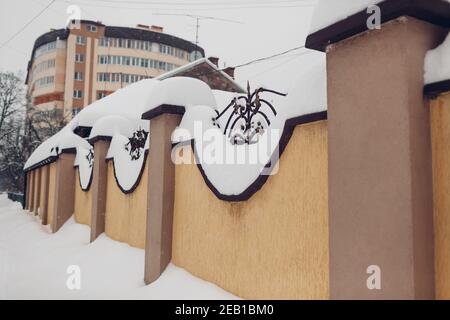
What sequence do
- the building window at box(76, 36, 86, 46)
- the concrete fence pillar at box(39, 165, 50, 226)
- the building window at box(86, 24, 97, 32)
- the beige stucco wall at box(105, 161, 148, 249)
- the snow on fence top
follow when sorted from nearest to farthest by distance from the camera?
the snow on fence top < the beige stucco wall at box(105, 161, 148, 249) < the concrete fence pillar at box(39, 165, 50, 226) < the building window at box(86, 24, 97, 32) < the building window at box(76, 36, 86, 46)

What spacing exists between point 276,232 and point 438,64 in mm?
1944

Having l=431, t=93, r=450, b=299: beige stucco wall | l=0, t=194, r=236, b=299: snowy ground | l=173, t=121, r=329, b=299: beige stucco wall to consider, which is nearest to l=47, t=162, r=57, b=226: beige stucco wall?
l=0, t=194, r=236, b=299: snowy ground

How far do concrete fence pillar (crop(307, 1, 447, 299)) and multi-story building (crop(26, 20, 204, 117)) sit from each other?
54693mm

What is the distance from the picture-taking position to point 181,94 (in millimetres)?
5809

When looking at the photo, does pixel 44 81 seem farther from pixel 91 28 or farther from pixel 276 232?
pixel 276 232

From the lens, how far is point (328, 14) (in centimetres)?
298

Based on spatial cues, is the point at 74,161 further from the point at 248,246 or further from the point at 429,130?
the point at 429,130

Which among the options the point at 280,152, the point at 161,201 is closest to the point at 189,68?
the point at 161,201

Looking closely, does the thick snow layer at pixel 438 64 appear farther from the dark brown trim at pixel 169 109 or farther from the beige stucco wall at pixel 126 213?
the beige stucco wall at pixel 126 213

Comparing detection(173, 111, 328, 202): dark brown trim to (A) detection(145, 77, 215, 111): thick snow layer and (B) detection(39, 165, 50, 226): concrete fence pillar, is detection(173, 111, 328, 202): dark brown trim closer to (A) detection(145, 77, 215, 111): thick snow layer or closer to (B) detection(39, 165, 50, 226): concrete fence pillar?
(A) detection(145, 77, 215, 111): thick snow layer

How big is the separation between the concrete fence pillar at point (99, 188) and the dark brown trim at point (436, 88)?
7592 mm

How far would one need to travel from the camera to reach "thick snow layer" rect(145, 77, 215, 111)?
576 centimetres
